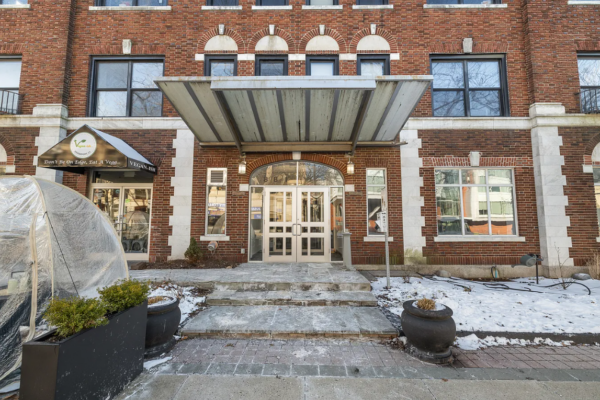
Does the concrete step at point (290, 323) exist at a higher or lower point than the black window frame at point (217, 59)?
lower

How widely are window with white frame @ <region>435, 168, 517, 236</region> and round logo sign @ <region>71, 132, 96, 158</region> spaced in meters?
9.93

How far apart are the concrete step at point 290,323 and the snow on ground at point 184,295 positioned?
333 millimetres

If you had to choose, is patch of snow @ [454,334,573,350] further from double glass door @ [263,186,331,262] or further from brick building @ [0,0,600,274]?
double glass door @ [263,186,331,262]

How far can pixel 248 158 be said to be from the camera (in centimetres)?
877

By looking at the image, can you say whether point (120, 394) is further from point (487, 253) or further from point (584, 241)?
point (584, 241)

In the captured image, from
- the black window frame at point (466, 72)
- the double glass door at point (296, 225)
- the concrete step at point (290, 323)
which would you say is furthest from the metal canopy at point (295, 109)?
the concrete step at point (290, 323)

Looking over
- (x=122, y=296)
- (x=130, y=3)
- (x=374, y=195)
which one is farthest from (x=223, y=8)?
(x=122, y=296)

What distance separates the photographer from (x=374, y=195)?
8648 millimetres

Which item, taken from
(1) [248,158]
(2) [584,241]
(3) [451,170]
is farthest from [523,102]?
(1) [248,158]

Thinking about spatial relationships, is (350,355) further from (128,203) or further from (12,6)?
(12,6)

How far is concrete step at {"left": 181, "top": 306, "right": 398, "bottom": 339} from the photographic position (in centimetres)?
428

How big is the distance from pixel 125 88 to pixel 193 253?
238 inches

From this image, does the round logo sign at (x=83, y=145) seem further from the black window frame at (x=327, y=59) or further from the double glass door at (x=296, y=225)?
the black window frame at (x=327, y=59)

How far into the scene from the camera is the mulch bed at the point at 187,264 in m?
7.95
